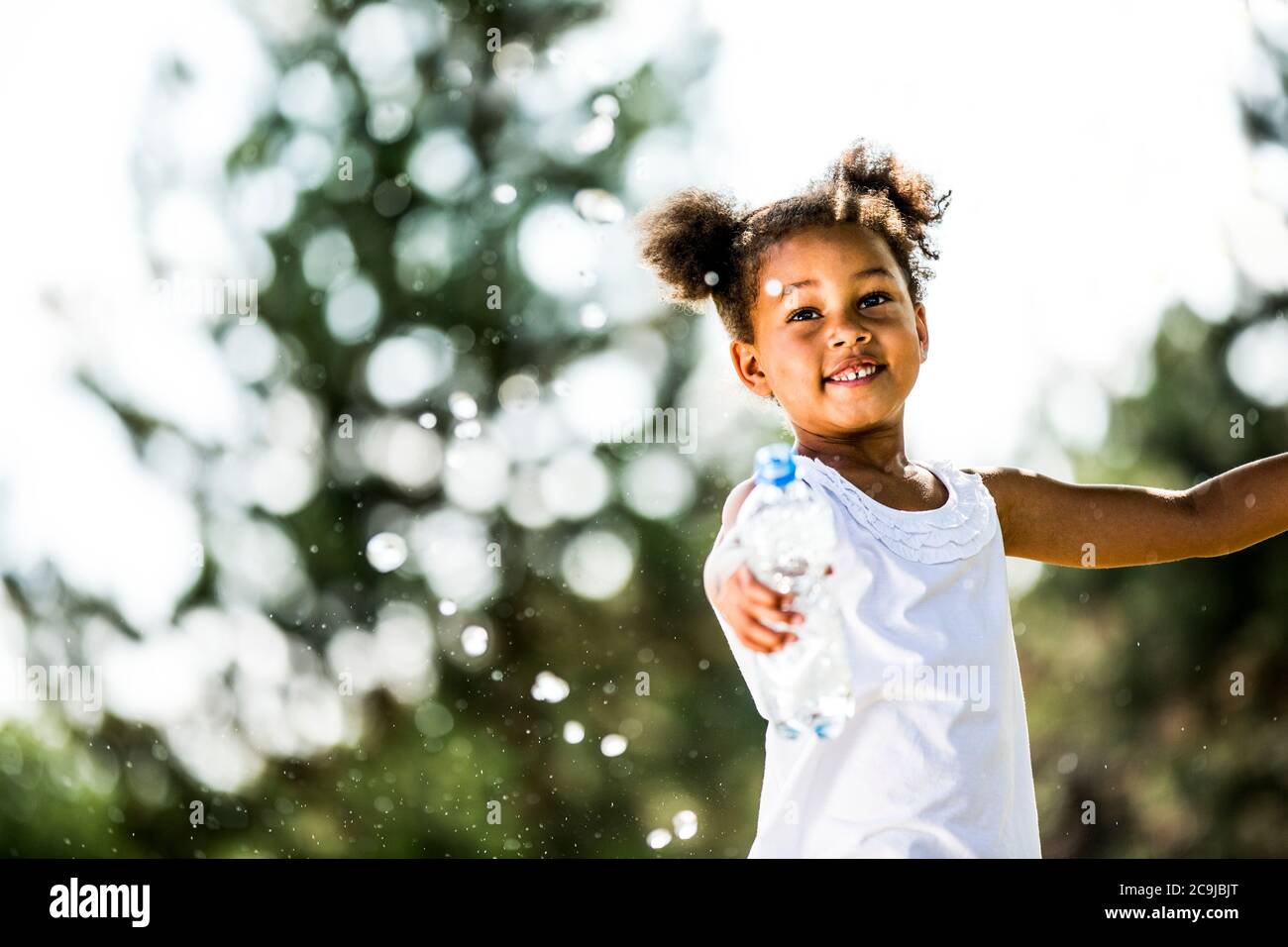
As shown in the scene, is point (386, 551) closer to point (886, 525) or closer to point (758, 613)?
point (886, 525)

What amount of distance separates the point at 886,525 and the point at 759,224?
21.7 inches

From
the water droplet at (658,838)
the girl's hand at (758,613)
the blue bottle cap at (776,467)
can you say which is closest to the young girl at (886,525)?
the girl's hand at (758,613)

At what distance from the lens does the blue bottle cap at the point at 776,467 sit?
155 centimetres

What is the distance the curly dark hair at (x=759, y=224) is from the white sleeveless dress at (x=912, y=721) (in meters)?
0.41

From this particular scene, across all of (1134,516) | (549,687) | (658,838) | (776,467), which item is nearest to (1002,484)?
(1134,516)

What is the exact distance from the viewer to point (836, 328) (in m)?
1.89

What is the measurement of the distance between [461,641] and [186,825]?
124 centimetres

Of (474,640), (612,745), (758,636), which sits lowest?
(612,745)

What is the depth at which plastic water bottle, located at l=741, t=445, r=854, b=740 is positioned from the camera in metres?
1.69

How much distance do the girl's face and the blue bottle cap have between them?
0.35m
